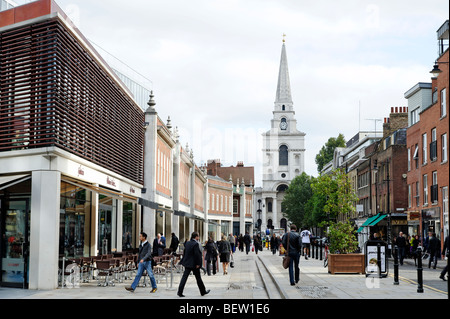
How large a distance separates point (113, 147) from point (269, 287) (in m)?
9.50

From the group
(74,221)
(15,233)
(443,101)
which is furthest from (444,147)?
(15,233)

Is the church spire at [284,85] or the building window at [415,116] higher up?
the church spire at [284,85]

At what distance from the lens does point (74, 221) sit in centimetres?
2045

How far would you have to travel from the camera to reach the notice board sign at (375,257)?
68.6ft

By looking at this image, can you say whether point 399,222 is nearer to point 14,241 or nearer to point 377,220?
point 377,220

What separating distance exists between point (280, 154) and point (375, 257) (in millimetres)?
131314

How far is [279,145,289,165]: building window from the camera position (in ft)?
497

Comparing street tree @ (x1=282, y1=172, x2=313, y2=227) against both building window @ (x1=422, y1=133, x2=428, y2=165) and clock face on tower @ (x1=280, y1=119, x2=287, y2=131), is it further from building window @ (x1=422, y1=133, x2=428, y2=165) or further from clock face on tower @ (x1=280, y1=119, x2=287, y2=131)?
building window @ (x1=422, y1=133, x2=428, y2=165)

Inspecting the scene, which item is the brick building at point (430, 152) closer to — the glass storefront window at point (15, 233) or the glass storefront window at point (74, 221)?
the glass storefront window at point (74, 221)

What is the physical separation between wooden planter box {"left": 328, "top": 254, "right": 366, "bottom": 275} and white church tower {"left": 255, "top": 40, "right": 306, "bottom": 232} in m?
127

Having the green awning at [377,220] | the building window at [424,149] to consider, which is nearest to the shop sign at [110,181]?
the building window at [424,149]

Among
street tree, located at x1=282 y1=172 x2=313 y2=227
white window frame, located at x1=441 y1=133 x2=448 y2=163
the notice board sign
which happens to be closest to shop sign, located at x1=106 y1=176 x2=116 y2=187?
the notice board sign
